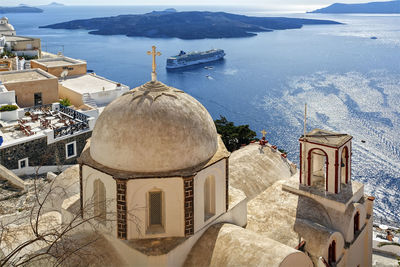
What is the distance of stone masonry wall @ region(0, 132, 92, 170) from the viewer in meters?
19.7

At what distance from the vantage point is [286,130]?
46.6 meters

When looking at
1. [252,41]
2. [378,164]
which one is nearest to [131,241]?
[378,164]

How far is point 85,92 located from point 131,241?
A: 22643 millimetres

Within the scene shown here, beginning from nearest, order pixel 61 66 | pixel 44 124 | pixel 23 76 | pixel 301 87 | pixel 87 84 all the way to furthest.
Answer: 1. pixel 44 124
2. pixel 23 76
3. pixel 87 84
4. pixel 61 66
5. pixel 301 87

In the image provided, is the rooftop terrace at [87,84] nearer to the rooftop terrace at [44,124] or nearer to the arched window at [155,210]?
the rooftop terrace at [44,124]

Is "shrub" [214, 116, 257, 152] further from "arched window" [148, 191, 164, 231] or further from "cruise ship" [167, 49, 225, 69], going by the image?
"cruise ship" [167, 49, 225, 69]

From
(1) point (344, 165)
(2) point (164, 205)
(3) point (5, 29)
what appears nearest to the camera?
(2) point (164, 205)

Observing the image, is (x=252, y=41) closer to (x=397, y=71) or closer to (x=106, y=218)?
(x=397, y=71)

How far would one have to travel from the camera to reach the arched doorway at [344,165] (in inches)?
514

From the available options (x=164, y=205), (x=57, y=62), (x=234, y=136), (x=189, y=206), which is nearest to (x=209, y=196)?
(x=189, y=206)

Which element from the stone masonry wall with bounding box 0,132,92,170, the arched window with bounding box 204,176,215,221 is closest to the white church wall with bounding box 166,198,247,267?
the arched window with bounding box 204,176,215,221

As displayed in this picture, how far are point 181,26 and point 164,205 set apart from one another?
502ft

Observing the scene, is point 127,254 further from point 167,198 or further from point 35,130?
point 35,130

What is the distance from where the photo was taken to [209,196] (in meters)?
10.2
